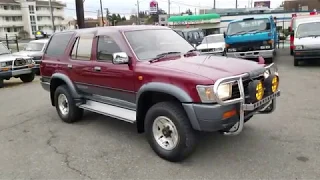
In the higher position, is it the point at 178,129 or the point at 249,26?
the point at 249,26

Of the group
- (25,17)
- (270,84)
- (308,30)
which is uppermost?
(25,17)

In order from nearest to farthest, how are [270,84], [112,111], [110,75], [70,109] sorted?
[270,84] < [110,75] < [112,111] < [70,109]

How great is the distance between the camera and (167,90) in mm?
4016

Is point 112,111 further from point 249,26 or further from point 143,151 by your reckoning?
point 249,26

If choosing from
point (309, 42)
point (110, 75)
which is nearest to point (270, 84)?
point (110, 75)

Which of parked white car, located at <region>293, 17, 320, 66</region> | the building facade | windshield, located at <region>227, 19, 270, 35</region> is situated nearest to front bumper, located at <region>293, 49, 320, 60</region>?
parked white car, located at <region>293, 17, 320, 66</region>

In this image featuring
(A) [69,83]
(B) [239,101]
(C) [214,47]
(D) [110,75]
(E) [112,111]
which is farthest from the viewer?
(C) [214,47]

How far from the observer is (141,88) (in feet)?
14.4

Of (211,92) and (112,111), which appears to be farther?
(112,111)

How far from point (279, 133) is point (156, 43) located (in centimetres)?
250

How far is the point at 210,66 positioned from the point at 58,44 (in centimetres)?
367

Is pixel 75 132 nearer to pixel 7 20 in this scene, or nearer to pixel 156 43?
pixel 156 43

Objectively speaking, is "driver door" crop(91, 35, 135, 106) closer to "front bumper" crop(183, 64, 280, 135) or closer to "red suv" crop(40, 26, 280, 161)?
"red suv" crop(40, 26, 280, 161)

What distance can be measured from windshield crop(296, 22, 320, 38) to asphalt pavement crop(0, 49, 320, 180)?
6766mm
